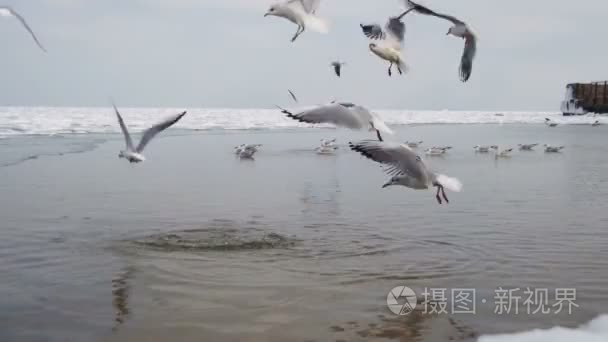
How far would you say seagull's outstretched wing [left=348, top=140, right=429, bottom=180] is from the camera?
513 centimetres

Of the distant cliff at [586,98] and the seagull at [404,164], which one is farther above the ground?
the distant cliff at [586,98]

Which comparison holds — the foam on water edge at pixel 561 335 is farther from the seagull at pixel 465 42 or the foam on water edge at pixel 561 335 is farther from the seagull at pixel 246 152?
the seagull at pixel 246 152

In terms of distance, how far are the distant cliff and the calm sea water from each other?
47.3 metres

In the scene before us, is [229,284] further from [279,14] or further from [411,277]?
[279,14]

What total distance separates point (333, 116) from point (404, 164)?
2.52 ft

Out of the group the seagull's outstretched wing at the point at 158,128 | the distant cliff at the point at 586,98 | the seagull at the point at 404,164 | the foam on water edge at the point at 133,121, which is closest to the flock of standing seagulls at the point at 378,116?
the seagull at the point at 404,164

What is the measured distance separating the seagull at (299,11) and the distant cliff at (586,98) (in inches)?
2217

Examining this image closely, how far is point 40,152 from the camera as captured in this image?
18031 mm

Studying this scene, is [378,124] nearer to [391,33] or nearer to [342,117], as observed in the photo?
[342,117]

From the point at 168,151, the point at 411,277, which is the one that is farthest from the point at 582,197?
the point at 168,151

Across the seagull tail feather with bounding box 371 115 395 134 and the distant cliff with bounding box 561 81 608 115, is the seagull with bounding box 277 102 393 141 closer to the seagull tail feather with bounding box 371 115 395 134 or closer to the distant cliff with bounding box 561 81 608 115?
the seagull tail feather with bounding box 371 115 395 134

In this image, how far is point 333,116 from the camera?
492cm

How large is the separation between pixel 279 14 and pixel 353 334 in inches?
93.5

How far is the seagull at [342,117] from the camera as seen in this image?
16.0ft
